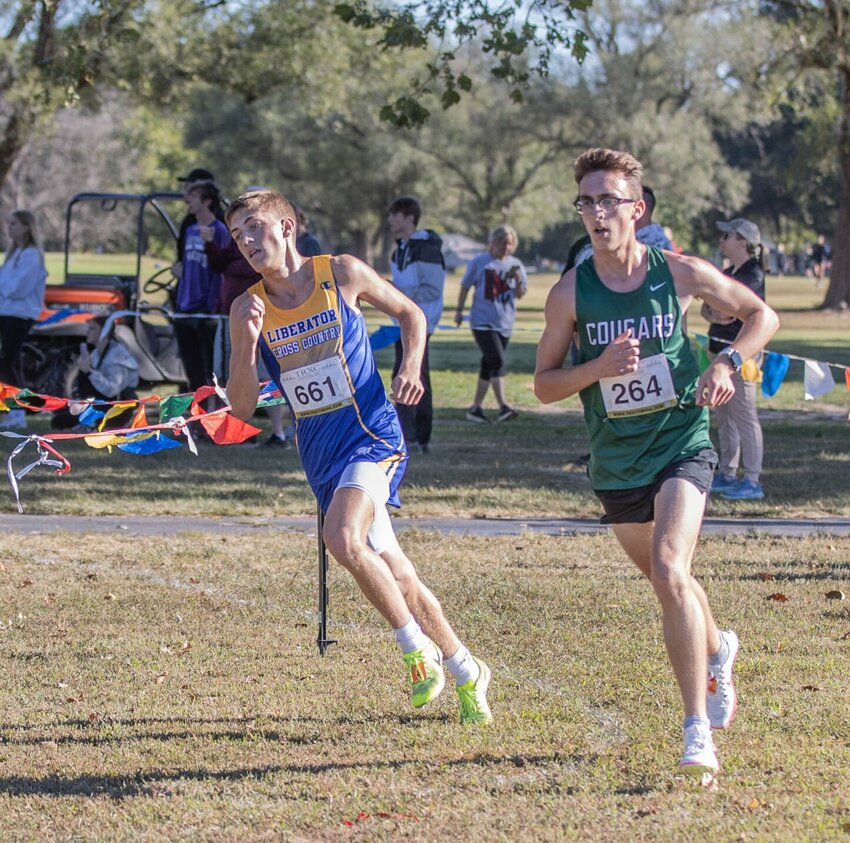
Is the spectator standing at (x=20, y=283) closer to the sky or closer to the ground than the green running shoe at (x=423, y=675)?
closer to the sky

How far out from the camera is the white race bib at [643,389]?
460 cm

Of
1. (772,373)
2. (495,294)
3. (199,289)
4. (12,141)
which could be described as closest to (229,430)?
(772,373)

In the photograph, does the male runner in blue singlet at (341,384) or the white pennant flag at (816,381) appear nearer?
the male runner in blue singlet at (341,384)

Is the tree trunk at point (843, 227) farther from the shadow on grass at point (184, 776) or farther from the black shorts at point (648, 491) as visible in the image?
the shadow on grass at point (184, 776)

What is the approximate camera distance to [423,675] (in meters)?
4.98

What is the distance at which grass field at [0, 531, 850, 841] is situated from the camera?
419 centimetres

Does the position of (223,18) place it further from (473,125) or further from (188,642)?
(473,125)

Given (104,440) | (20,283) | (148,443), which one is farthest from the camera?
(20,283)

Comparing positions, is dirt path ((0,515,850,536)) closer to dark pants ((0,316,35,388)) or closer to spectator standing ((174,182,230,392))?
spectator standing ((174,182,230,392))

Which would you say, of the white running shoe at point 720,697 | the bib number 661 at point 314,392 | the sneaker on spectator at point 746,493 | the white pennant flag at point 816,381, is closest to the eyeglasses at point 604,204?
the bib number 661 at point 314,392

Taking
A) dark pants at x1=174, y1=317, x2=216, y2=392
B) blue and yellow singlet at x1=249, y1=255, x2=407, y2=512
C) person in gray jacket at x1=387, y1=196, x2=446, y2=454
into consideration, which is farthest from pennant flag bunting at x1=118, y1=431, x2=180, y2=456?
dark pants at x1=174, y1=317, x2=216, y2=392

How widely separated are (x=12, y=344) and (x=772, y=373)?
24.6ft

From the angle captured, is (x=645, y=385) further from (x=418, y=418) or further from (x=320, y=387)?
(x=418, y=418)

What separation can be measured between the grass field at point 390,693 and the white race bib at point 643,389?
1.16 m
